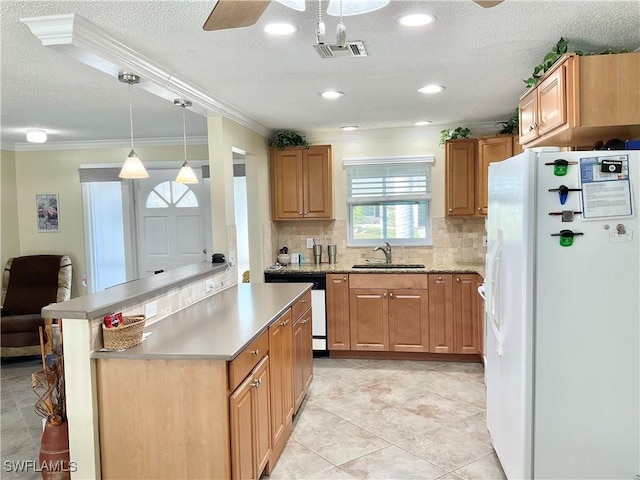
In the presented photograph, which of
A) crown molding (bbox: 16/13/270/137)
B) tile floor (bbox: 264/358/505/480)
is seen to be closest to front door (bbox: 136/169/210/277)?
tile floor (bbox: 264/358/505/480)

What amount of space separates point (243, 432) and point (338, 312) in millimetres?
2652

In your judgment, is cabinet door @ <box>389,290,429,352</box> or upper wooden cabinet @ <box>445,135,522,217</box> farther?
upper wooden cabinet @ <box>445,135,522,217</box>

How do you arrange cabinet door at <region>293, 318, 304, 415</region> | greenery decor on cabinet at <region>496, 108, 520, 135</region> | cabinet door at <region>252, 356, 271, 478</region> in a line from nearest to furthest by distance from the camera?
cabinet door at <region>252, 356, 271, 478</region>, cabinet door at <region>293, 318, 304, 415</region>, greenery decor on cabinet at <region>496, 108, 520, 135</region>

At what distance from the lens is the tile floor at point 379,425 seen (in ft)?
9.32

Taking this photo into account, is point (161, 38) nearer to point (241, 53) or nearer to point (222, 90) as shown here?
point (241, 53)

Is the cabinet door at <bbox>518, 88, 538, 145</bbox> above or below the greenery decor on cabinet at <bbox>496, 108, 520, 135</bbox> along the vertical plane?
below

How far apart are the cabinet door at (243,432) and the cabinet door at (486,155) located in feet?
10.8

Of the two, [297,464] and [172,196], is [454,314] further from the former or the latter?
[172,196]

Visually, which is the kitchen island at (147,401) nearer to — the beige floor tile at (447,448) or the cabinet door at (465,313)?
the beige floor tile at (447,448)

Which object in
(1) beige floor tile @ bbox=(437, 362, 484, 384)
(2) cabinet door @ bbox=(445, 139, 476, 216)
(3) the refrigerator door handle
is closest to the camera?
(3) the refrigerator door handle

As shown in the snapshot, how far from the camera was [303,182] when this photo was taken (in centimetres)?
521

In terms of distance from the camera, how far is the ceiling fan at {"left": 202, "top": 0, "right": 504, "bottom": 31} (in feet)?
5.09

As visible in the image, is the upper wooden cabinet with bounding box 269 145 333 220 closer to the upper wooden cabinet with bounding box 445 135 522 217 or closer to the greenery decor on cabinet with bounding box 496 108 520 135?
the upper wooden cabinet with bounding box 445 135 522 217

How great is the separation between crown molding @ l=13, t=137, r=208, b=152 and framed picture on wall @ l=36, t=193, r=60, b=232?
0.56 metres
